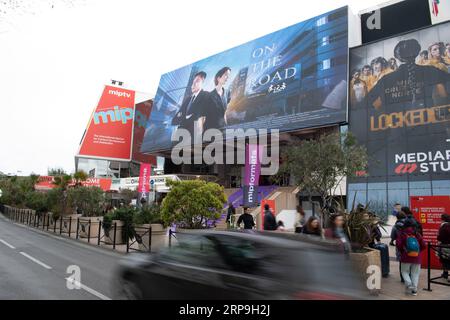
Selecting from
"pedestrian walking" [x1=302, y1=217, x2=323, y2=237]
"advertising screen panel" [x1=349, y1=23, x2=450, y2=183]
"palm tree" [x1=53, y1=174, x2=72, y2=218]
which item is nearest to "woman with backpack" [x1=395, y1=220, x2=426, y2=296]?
"pedestrian walking" [x1=302, y1=217, x2=323, y2=237]

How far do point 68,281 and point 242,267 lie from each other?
5314 millimetres

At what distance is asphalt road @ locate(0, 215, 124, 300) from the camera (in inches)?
255

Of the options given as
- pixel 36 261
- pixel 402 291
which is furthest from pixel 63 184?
pixel 402 291

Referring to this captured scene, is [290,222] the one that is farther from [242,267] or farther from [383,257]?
[242,267]

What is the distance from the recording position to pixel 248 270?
151 inches

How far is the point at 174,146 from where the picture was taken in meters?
41.7

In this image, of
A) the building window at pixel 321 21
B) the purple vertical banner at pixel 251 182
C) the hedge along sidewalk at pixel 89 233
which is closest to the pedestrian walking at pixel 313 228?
the hedge along sidewalk at pixel 89 233

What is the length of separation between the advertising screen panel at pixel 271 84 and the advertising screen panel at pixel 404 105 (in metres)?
1.63

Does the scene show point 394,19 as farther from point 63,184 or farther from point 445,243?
point 63,184

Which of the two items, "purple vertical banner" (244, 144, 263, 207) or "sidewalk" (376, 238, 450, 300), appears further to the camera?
"purple vertical banner" (244, 144, 263, 207)

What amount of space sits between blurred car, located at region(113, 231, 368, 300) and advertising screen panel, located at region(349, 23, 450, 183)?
65.0 feet

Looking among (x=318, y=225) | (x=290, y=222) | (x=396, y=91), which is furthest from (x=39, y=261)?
(x=396, y=91)

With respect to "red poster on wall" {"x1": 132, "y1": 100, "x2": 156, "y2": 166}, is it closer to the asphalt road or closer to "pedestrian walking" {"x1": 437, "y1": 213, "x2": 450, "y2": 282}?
the asphalt road

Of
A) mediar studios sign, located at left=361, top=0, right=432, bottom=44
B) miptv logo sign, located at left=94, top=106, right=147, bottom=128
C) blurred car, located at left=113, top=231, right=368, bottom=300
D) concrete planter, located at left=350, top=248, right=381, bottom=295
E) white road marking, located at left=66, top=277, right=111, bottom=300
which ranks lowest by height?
white road marking, located at left=66, top=277, right=111, bottom=300
